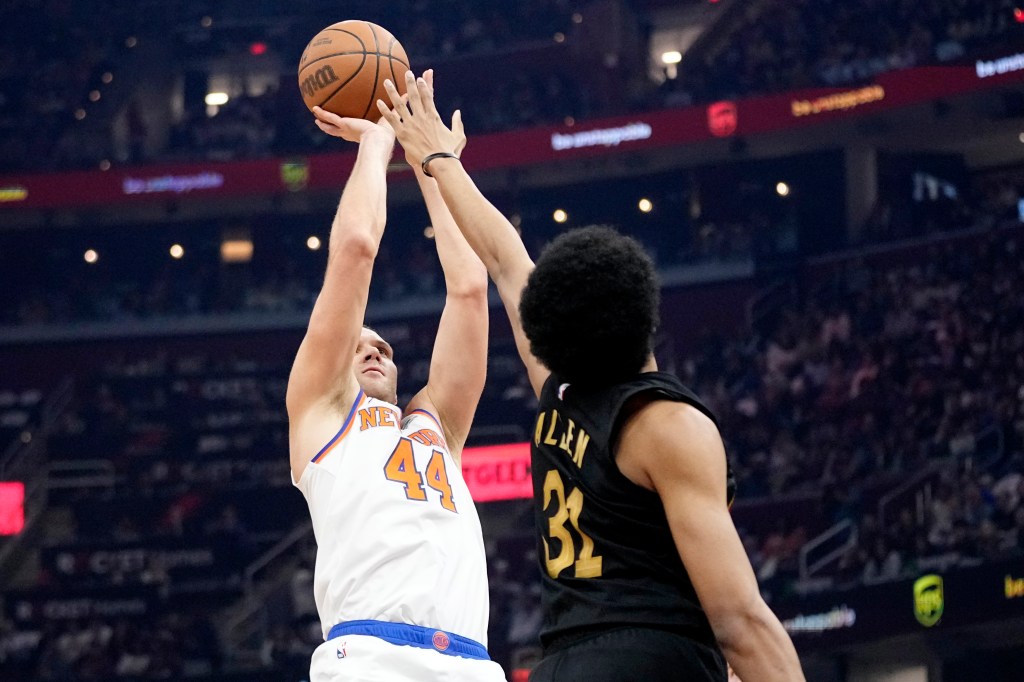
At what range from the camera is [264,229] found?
2552 cm

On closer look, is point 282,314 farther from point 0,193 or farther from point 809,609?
point 809,609

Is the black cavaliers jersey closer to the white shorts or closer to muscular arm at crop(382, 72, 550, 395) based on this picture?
muscular arm at crop(382, 72, 550, 395)

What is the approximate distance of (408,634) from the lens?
3254mm

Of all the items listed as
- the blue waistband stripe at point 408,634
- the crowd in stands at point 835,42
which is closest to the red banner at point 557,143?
the crowd in stands at point 835,42

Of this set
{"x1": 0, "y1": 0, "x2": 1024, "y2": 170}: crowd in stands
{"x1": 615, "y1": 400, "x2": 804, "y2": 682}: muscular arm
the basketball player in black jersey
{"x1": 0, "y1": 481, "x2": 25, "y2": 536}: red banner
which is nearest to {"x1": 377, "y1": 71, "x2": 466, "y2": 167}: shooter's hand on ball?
the basketball player in black jersey

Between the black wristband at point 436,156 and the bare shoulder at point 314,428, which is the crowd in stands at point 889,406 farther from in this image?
the black wristband at point 436,156

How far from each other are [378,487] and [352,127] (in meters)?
1.30

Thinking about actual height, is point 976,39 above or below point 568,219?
above

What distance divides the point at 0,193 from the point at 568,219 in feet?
34.5

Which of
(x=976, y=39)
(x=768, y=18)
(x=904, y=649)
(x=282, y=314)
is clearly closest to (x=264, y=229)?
(x=282, y=314)

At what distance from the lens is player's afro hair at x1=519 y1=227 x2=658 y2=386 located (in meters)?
2.41

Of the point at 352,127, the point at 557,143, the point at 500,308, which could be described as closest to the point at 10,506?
the point at 500,308

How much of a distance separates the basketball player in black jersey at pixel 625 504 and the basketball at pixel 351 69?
6.64 feet

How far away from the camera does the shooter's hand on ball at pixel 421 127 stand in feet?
11.3
